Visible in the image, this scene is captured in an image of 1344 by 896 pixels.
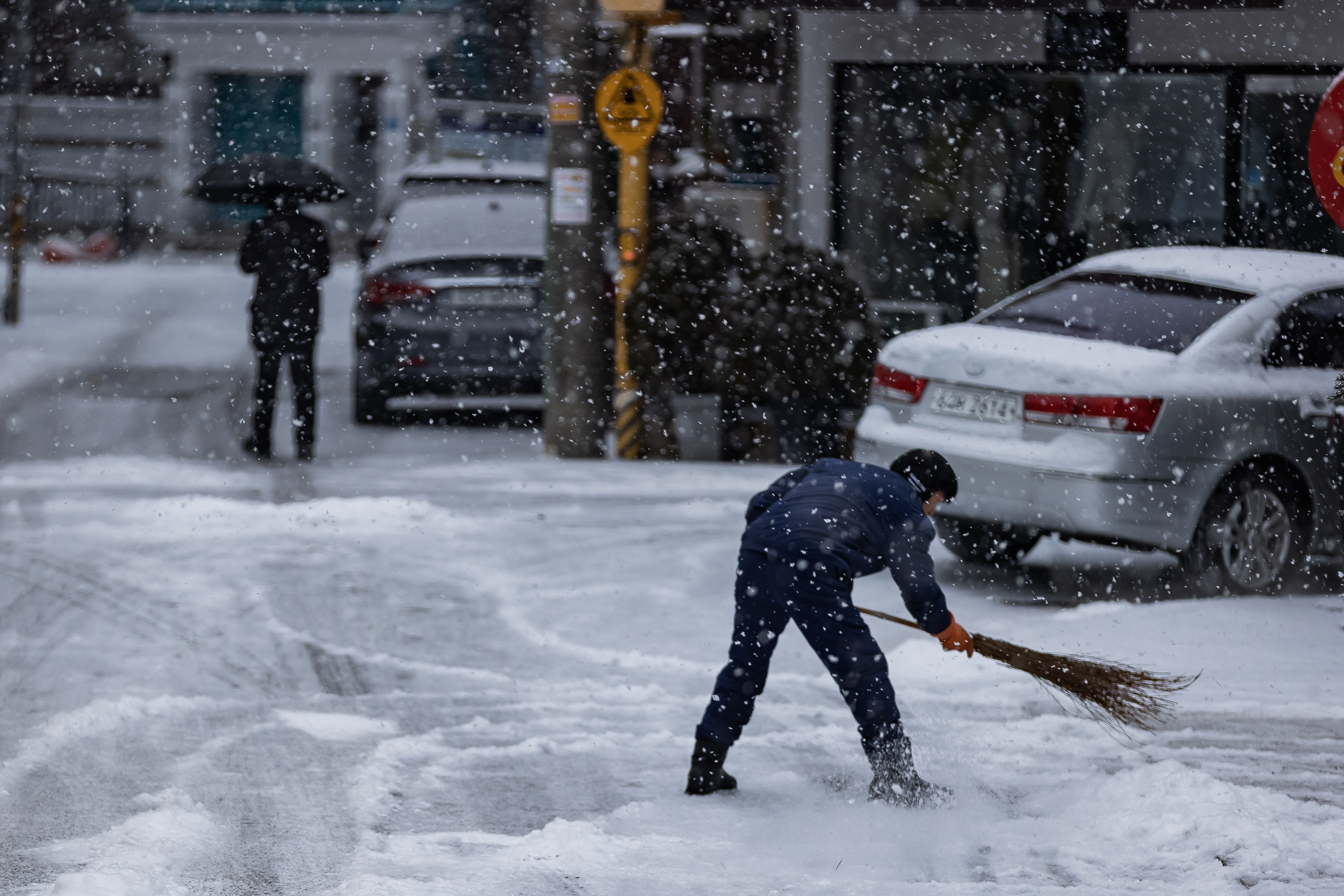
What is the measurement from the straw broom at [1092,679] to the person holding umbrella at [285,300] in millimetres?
7194

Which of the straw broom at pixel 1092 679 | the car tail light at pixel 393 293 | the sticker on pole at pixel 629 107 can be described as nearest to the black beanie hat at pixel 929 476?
the straw broom at pixel 1092 679

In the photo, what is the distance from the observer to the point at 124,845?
15.7 feet

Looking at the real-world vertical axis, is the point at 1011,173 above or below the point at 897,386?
above

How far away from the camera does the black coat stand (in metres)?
12.1

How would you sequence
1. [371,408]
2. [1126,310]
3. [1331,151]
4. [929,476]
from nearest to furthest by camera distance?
[929,476] → [1331,151] → [1126,310] → [371,408]

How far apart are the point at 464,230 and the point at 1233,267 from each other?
6689mm

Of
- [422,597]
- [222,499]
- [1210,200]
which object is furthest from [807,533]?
[1210,200]

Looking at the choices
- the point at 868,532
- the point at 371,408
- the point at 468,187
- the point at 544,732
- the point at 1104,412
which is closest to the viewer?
the point at 868,532

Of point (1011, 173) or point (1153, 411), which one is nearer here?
point (1153, 411)

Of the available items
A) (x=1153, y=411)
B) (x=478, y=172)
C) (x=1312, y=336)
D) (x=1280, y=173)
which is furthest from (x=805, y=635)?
(x=1280, y=173)

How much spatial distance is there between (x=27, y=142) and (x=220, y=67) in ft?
13.4

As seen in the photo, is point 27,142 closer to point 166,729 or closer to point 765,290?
point 765,290

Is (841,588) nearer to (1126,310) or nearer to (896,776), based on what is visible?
(896,776)

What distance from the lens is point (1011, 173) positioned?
1592 centimetres
